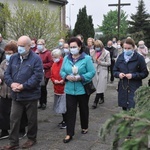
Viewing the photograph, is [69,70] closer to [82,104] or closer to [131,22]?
[82,104]

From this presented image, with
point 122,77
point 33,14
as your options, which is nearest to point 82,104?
point 122,77

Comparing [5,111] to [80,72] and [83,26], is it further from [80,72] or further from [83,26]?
[83,26]

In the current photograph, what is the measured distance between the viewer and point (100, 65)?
797 centimetres

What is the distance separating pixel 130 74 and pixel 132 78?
0.09 meters

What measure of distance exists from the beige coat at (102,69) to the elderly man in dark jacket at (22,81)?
10.7ft

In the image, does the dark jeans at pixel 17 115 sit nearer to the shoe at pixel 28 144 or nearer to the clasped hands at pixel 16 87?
the shoe at pixel 28 144

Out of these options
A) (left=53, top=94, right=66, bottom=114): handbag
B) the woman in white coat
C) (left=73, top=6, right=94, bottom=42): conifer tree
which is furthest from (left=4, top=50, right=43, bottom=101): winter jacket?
(left=73, top=6, right=94, bottom=42): conifer tree

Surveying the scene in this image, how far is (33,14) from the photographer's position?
1388 cm

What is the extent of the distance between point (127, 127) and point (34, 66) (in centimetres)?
295

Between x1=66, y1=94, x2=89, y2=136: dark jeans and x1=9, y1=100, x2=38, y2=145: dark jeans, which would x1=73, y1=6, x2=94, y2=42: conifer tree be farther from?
x1=9, y1=100, x2=38, y2=145: dark jeans

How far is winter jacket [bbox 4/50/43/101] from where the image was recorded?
4668mm

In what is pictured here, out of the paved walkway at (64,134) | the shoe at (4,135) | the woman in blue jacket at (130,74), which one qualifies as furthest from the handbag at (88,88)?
the shoe at (4,135)

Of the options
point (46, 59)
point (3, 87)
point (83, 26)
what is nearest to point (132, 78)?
point (3, 87)

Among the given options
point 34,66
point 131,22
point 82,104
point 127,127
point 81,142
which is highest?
point 131,22
